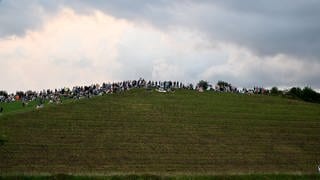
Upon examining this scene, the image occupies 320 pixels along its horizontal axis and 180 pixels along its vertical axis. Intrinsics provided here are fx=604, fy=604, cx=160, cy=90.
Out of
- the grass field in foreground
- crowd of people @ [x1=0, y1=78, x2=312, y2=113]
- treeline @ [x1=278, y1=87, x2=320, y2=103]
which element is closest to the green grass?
the grass field in foreground

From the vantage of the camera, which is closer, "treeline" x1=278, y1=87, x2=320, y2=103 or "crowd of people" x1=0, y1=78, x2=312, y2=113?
"crowd of people" x1=0, y1=78, x2=312, y2=113

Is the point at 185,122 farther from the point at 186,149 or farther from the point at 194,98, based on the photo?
the point at 194,98

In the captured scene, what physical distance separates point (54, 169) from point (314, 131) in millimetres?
37212

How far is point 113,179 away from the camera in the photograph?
99.6 feet

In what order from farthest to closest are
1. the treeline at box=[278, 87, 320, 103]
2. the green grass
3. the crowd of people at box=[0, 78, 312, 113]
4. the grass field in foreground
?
the treeline at box=[278, 87, 320, 103] < the crowd of people at box=[0, 78, 312, 113] < the grass field in foreground < the green grass

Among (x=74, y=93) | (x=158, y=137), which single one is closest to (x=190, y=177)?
(x=158, y=137)

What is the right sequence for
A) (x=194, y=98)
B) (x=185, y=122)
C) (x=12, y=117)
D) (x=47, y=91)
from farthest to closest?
(x=194, y=98) < (x=47, y=91) < (x=185, y=122) < (x=12, y=117)

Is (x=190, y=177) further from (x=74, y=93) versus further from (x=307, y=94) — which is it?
(x=307, y=94)

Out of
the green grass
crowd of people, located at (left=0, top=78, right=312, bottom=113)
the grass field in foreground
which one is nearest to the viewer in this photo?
the green grass

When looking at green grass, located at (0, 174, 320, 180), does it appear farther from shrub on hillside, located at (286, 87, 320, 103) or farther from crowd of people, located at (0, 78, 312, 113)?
shrub on hillside, located at (286, 87, 320, 103)

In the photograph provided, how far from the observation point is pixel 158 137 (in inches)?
2507

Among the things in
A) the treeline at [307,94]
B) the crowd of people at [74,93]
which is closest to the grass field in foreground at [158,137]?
the crowd of people at [74,93]

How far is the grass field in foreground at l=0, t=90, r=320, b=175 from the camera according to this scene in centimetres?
5222

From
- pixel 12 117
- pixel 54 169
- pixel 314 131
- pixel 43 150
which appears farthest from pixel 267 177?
pixel 314 131
